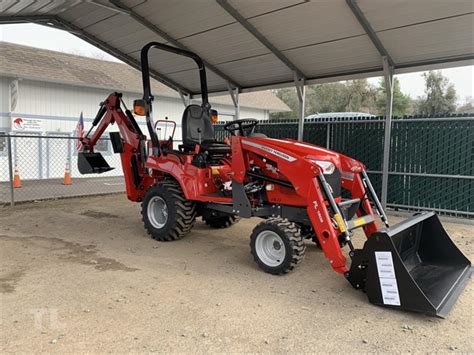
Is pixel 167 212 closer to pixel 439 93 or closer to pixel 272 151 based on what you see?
pixel 272 151

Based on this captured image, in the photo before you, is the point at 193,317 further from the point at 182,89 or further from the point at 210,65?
the point at 182,89

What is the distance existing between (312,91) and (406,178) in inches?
1295

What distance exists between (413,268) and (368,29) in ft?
12.9

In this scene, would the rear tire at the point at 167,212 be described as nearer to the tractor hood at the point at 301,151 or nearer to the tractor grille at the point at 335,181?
the tractor hood at the point at 301,151

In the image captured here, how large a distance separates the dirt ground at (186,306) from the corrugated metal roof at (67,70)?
10695 mm

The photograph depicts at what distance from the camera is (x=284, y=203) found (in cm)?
462

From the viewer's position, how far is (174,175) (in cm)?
546

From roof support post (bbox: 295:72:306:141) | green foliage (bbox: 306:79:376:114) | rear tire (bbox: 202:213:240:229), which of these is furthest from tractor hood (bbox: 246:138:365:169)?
green foliage (bbox: 306:79:376:114)

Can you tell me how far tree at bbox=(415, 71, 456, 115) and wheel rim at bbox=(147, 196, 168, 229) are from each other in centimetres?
3456

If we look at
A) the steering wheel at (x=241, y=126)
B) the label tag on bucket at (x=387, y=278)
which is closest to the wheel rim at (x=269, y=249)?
the label tag on bucket at (x=387, y=278)

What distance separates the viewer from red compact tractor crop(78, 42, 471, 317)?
349 cm

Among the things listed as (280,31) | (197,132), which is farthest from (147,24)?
(197,132)

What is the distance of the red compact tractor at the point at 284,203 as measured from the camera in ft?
11.5

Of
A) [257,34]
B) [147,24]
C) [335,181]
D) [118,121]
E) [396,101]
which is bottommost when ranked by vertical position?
[335,181]
